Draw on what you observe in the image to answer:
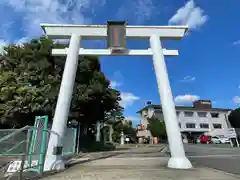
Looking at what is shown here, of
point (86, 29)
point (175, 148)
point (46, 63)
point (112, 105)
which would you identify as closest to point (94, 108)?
point (112, 105)

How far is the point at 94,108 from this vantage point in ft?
65.4

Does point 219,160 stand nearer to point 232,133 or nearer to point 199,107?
point 232,133

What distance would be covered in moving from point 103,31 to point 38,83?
9.52 m

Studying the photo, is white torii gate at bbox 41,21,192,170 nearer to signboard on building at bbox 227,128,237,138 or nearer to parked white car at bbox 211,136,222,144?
signboard on building at bbox 227,128,237,138

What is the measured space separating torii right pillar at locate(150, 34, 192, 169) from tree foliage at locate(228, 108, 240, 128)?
44.2m

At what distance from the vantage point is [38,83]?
16.9 meters

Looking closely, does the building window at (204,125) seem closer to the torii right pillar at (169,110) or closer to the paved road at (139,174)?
the torii right pillar at (169,110)

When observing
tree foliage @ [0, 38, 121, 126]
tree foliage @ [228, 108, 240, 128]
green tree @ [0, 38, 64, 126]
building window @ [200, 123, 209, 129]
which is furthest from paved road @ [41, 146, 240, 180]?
building window @ [200, 123, 209, 129]

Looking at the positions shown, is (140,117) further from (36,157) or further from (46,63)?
(36,157)

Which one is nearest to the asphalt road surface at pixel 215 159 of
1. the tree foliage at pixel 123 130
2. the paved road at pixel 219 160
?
the paved road at pixel 219 160

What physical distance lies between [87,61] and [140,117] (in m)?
44.2

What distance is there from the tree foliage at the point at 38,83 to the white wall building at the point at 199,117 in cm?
3311

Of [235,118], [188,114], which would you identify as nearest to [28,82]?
[188,114]

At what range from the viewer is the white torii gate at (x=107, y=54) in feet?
25.7
